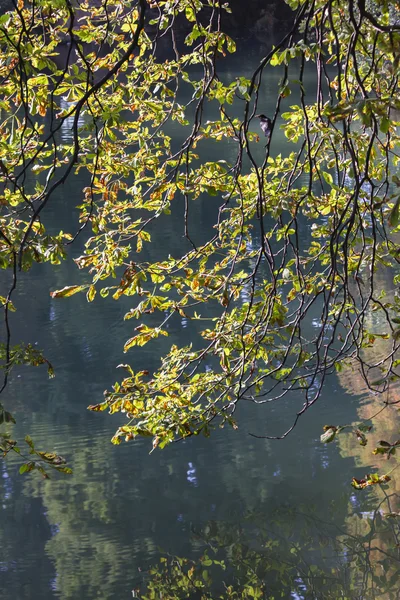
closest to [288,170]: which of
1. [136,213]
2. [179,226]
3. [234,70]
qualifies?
[179,226]

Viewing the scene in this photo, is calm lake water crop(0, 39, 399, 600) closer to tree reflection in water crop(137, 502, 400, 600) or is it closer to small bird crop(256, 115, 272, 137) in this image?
tree reflection in water crop(137, 502, 400, 600)

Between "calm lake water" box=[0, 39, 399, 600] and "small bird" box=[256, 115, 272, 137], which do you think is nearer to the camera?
"small bird" box=[256, 115, 272, 137]

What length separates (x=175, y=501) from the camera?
3.38 m

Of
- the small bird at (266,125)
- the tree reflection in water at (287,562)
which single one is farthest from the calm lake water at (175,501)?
the small bird at (266,125)

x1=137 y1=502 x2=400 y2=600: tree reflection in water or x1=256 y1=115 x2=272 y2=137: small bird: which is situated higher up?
x1=256 y1=115 x2=272 y2=137: small bird

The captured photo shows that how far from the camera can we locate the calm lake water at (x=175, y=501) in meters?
2.91

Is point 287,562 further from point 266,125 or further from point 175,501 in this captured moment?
point 266,125

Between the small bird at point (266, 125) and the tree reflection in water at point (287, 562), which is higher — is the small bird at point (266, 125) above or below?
above

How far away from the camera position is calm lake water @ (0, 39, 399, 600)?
291 centimetres

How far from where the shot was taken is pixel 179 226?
7.40 m

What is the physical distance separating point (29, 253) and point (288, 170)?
789mm

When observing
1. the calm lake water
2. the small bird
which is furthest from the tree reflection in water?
the small bird

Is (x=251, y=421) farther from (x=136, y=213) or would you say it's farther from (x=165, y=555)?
(x=136, y=213)

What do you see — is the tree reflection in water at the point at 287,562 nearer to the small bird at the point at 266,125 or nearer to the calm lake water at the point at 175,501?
the calm lake water at the point at 175,501
